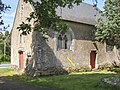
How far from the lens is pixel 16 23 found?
26.7 meters

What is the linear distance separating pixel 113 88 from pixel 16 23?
1718 cm

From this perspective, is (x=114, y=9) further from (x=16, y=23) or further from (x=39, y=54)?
(x=16, y=23)

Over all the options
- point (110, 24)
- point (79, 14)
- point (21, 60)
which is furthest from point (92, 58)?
point (21, 60)

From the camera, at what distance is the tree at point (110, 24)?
23.2 meters

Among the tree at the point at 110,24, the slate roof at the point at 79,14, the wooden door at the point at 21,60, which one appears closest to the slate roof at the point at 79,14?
the slate roof at the point at 79,14

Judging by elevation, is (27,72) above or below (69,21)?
below

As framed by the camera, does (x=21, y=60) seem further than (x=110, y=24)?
Yes

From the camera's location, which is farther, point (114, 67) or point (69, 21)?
point (114, 67)

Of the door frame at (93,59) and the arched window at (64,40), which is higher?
the arched window at (64,40)

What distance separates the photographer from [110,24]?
23609 millimetres

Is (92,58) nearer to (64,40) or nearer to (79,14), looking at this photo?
(64,40)

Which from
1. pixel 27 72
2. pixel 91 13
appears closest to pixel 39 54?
pixel 27 72

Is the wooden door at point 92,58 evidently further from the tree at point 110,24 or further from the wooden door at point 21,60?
the wooden door at point 21,60

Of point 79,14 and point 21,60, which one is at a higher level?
point 79,14
